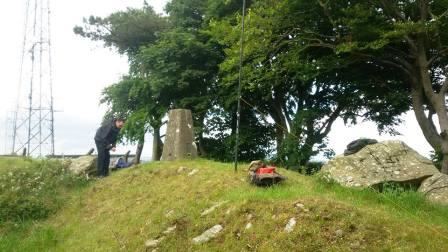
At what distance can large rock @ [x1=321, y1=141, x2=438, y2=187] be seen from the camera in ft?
31.0

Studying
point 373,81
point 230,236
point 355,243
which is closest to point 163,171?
point 230,236

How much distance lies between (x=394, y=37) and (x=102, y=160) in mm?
10249

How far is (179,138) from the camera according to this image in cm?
1412

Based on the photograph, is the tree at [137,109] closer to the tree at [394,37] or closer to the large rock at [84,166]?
the large rock at [84,166]

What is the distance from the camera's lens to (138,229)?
29.6ft

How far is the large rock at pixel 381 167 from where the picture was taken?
9445 millimetres

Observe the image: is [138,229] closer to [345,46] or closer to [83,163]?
[83,163]

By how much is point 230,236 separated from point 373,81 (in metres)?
12.6

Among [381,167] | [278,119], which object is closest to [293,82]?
[278,119]

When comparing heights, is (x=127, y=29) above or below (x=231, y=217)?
above

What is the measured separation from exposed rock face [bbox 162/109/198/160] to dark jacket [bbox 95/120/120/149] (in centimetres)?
171

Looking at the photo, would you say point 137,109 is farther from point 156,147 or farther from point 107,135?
point 107,135

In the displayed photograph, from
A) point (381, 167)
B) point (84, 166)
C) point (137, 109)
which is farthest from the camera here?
point (137, 109)

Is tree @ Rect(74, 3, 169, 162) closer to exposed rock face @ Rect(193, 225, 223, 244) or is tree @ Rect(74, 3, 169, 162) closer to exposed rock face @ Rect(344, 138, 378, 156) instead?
exposed rock face @ Rect(344, 138, 378, 156)
